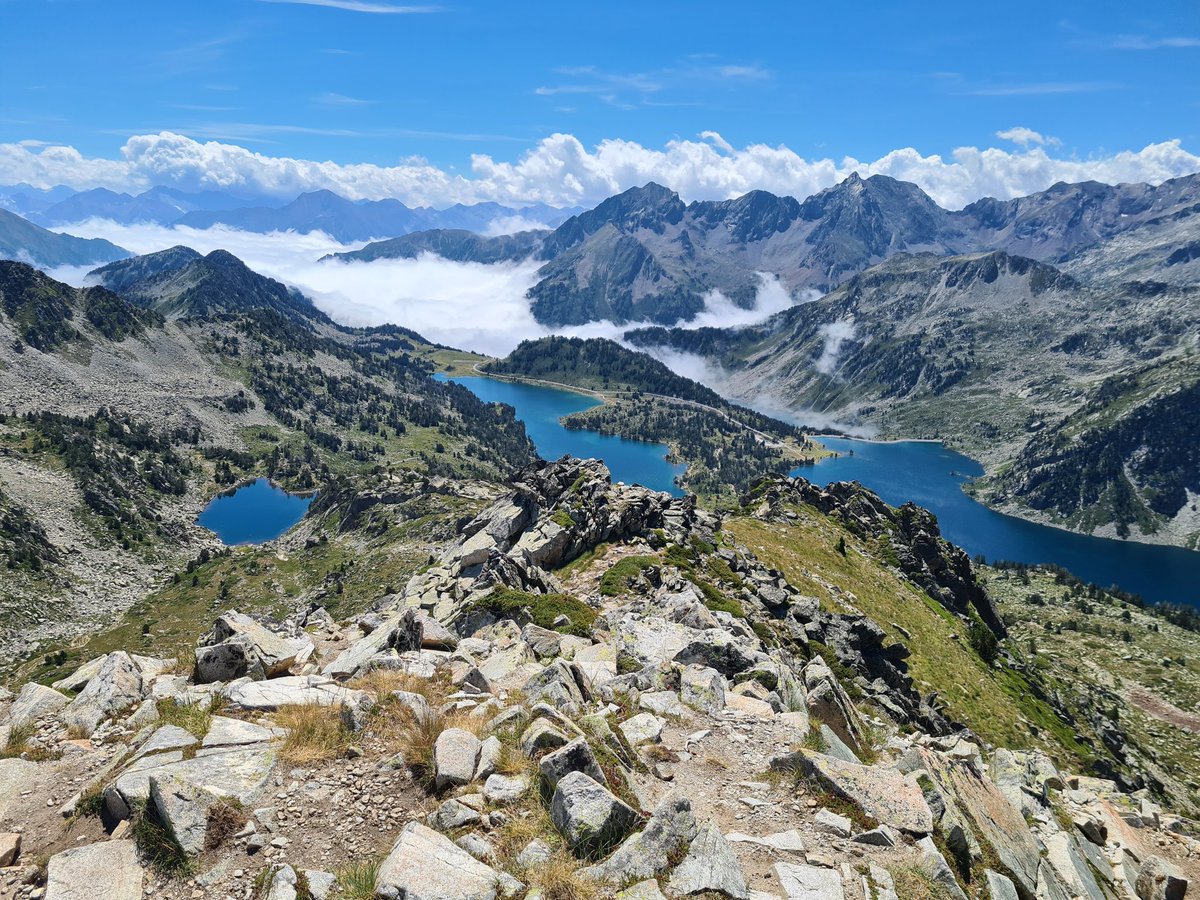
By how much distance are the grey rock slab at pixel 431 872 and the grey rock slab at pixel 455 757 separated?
178 centimetres

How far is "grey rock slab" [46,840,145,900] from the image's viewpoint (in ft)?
34.6

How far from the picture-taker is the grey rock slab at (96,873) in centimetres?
1055

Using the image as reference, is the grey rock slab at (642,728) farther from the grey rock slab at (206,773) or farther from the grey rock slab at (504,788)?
the grey rock slab at (206,773)

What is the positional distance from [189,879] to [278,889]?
1777 millimetres

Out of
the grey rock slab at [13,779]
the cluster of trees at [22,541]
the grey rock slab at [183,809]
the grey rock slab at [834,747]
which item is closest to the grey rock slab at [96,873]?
the grey rock slab at [183,809]

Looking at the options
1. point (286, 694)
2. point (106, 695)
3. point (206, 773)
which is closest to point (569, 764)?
point (206, 773)

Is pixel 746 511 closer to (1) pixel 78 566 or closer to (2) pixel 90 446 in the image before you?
(1) pixel 78 566

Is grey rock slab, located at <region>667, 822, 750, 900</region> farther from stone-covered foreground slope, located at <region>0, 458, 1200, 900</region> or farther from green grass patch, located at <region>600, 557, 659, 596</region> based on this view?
green grass patch, located at <region>600, 557, 659, 596</region>

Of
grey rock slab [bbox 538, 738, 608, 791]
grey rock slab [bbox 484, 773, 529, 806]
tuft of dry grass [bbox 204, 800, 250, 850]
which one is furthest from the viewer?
grey rock slab [bbox 538, 738, 608, 791]

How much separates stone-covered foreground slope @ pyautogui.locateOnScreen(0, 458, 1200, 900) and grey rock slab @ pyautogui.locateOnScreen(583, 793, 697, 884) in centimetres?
4

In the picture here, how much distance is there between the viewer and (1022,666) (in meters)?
80.4

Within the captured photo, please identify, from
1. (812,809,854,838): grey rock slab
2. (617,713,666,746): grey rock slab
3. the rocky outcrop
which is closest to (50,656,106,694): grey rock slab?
(617,713,666,746): grey rock slab

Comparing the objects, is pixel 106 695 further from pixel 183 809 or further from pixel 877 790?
pixel 877 790

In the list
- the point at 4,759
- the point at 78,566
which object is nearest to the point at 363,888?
the point at 4,759
